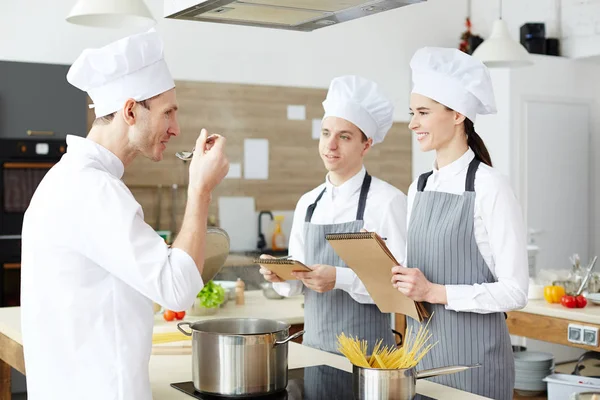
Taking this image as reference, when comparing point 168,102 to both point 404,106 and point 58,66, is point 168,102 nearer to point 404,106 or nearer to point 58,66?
point 58,66

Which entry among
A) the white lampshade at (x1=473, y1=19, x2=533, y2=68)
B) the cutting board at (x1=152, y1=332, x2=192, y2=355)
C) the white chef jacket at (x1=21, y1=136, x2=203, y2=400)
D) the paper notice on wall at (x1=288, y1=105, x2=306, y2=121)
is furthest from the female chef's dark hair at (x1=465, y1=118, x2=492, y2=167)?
the paper notice on wall at (x1=288, y1=105, x2=306, y2=121)

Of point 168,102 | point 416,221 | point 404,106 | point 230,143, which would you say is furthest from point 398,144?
point 168,102

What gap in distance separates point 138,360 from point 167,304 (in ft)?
0.55

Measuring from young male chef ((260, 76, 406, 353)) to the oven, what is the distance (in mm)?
3326

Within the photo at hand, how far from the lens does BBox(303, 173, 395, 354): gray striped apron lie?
322 centimetres

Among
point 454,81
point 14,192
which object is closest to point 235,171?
point 14,192

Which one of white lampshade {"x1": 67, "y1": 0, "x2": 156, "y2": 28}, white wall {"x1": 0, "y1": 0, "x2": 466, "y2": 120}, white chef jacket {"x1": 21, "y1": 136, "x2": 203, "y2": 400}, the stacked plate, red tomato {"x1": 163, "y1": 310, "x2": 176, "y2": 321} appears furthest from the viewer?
white wall {"x1": 0, "y1": 0, "x2": 466, "y2": 120}

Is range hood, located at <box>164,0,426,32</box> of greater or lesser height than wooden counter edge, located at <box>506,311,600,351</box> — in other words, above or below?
above

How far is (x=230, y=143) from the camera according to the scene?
7539 millimetres

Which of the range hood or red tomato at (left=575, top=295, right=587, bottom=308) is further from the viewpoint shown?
red tomato at (left=575, top=295, right=587, bottom=308)

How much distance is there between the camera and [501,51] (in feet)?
19.4

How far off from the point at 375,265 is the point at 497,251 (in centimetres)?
40

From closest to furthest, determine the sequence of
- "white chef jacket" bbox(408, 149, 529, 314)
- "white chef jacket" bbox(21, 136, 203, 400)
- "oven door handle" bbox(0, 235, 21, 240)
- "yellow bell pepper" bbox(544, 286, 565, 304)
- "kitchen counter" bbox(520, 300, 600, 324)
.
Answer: "white chef jacket" bbox(21, 136, 203, 400) < "white chef jacket" bbox(408, 149, 529, 314) < "kitchen counter" bbox(520, 300, 600, 324) < "yellow bell pepper" bbox(544, 286, 565, 304) < "oven door handle" bbox(0, 235, 21, 240)

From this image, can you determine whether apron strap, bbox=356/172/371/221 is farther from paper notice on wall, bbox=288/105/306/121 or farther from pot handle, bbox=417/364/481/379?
paper notice on wall, bbox=288/105/306/121
